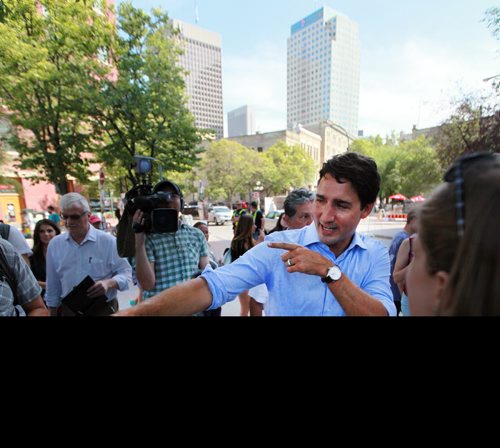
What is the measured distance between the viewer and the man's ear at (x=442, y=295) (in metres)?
0.45

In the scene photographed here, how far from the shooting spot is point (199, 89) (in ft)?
5.21

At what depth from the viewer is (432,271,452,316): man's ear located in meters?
0.45

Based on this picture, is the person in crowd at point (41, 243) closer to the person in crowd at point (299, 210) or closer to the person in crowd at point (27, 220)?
the person in crowd at point (27, 220)

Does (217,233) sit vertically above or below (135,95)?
below

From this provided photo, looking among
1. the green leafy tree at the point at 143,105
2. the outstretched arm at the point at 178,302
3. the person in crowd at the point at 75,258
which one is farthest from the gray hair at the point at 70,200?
the outstretched arm at the point at 178,302

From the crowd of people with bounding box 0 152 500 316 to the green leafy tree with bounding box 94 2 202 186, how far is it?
1.10 feet

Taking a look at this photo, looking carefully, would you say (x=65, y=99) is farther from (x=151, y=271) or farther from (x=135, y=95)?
(x=151, y=271)

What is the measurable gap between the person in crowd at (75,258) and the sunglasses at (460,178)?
1.92 metres

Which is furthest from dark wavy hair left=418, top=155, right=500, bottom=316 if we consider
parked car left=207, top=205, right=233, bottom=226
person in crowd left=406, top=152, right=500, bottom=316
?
parked car left=207, top=205, right=233, bottom=226

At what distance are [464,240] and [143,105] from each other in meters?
1.80

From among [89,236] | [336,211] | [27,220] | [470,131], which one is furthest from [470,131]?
[27,220]
